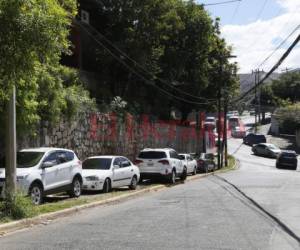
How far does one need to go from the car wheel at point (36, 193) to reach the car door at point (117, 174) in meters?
5.97

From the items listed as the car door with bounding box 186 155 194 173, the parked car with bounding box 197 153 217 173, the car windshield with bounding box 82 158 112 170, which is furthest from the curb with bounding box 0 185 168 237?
the parked car with bounding box 197 153 217 173

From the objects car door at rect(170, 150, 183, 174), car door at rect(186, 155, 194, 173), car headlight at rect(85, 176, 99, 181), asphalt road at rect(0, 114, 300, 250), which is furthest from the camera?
car door at rect(186, 155, 194, 173)

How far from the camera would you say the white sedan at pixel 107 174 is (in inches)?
835

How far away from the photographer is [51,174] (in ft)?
57.3

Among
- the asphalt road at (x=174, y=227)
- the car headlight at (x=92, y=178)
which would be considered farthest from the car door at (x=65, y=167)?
the car headlight at (x=92, y=178)

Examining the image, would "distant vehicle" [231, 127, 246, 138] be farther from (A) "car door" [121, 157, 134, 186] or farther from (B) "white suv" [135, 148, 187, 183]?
(A) "car door" [121, 157, 134, 186]

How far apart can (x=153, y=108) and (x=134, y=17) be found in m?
10.7

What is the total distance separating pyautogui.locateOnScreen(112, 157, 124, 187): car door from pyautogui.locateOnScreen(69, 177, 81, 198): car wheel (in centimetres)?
311

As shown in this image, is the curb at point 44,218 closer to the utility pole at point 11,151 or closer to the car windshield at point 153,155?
the utility pole at point 11,151

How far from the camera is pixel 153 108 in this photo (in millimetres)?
44000

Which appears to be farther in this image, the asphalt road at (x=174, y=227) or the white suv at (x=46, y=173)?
the white suv at (x=46, y=173)

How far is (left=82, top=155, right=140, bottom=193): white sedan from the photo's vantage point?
21203 millimetres

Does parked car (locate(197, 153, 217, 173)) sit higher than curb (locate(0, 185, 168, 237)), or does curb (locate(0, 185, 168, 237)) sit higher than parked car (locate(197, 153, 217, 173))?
curb (locate(0, 185, 168, 237))

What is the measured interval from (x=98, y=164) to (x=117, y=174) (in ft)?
2.70
